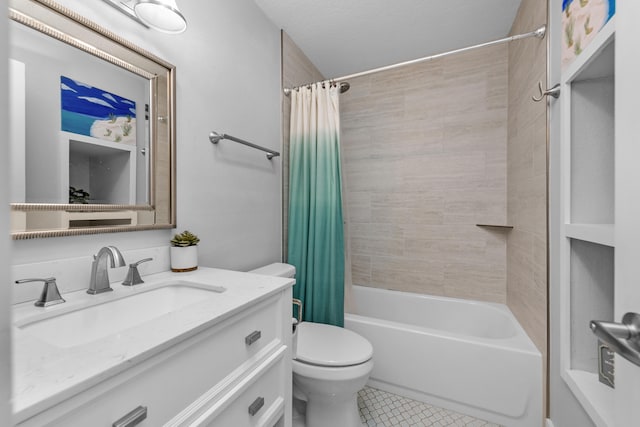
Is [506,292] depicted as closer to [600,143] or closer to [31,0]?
[600,143]

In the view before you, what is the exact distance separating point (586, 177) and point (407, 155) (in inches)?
57.0

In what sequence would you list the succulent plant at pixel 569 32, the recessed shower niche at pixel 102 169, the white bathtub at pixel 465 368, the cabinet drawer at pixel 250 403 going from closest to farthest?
1. the cabinet drawer at pixel 250 403
2. the recessed shower niche at pixel 102 169
3. the succulent plant at pixel 569 32
4. the white bathtub at pixel 465 368

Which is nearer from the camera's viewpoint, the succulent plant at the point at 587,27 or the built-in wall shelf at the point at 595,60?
the built-in wall shelf at the point at 595,60

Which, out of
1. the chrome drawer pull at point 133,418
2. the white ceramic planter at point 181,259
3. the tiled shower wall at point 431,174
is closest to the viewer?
the chrome drawer pull at point 133,418

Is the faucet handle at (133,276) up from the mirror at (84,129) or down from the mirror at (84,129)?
down

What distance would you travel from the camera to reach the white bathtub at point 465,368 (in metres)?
1.44

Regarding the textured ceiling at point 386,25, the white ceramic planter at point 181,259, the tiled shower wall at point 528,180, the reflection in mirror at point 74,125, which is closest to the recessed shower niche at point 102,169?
the reflection in mirror at point 74,125

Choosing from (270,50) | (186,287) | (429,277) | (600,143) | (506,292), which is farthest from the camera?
(429,277)

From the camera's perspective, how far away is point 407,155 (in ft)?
7.83

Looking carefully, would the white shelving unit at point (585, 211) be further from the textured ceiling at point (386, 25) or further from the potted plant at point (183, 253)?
the potted plant at point (183, 253)

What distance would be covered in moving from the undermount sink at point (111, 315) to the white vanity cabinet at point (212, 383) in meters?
0.16

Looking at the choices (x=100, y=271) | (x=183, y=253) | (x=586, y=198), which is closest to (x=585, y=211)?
(x=586, y=198)

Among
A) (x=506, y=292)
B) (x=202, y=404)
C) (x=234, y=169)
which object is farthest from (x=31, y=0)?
(x=506, y=292)

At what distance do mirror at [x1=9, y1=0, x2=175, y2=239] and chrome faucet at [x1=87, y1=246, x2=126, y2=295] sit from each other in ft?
0.36
